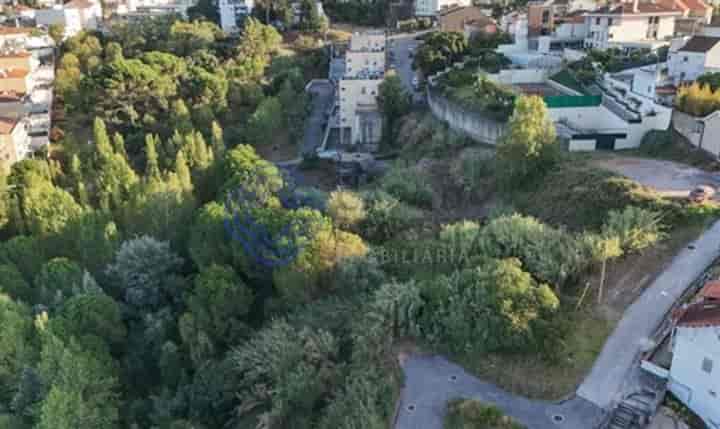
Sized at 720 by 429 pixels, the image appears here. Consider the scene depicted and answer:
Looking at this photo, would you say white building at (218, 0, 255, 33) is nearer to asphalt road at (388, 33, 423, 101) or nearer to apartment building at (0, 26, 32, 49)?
asphalt road at (388, 33, 423, 101)

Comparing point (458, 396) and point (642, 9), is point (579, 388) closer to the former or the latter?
point (458, 396)

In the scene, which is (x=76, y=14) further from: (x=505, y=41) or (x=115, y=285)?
(x=115, y=285)

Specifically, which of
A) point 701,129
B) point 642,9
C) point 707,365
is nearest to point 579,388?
point 707,365


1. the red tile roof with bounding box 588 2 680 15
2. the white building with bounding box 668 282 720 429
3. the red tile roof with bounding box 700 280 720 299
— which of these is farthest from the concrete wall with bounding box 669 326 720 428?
the red tile roof with bounding box 588 2 680 15

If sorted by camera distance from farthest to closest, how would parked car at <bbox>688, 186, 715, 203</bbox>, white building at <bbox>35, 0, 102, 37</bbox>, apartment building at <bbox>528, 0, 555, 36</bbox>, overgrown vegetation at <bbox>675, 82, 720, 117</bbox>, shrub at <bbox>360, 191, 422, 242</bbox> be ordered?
white building at <bbox>35, 0, 102, 37</bbox>
apartment building at <bbox>528, 0, 555, 36</bbox>
overgrown vegetation at <bbox>675, 82, 720, 117</bbox>
shrub at <bbox>360, 191, 422, 242</bbox>
parked car at <bbox>688, 186, 715, 203</bbox>

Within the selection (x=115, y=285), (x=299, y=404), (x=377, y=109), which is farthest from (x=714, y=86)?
(x=115, y=285)

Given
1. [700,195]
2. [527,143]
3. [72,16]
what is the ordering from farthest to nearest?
[72,16] < [527,143] < [700,195]
